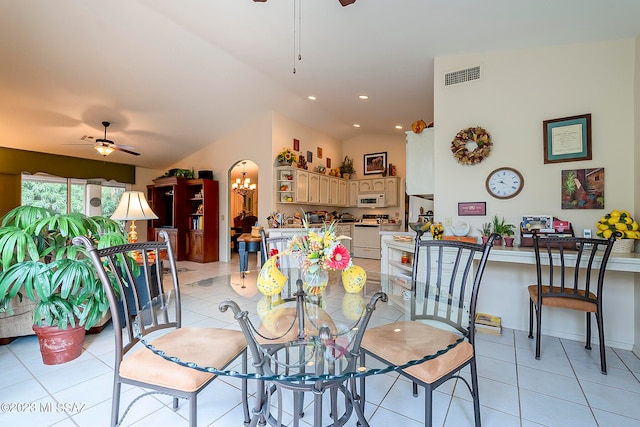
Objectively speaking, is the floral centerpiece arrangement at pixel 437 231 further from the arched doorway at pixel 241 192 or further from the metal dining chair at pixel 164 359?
the arched doorway at pixel 241 192

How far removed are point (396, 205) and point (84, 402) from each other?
6582 mm

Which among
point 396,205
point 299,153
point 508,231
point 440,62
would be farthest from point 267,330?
point 396,205

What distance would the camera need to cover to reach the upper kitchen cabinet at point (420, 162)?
11.3 feet

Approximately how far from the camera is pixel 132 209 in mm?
3268

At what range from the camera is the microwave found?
722 centimetres

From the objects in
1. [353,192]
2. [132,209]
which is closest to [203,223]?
[132,209]

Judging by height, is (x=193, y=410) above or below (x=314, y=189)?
below

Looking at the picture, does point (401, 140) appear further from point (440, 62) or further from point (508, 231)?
point (508, 231)

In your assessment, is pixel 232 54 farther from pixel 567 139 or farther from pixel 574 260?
pixel 574 260

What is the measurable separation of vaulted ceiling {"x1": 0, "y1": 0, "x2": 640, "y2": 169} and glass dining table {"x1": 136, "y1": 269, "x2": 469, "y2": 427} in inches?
95.2

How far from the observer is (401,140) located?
7.18 metres

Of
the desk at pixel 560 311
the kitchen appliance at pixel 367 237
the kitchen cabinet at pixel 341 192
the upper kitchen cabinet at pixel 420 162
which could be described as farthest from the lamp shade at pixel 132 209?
the kitchen appliance at pixel 367 237

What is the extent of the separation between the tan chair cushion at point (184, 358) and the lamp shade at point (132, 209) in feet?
7.32

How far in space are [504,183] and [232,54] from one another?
3.87m
